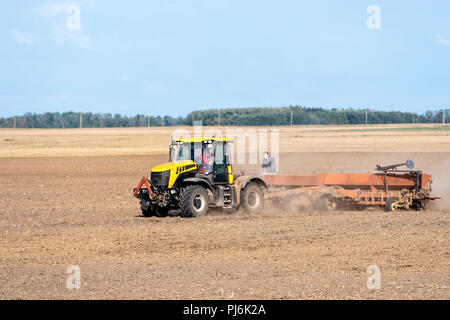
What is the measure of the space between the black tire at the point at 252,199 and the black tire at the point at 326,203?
1.69 m

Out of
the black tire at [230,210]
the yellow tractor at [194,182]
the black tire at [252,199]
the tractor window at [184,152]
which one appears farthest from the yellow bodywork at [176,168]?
the black tire at [230,210]

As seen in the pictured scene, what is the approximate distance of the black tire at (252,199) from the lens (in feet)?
63.5

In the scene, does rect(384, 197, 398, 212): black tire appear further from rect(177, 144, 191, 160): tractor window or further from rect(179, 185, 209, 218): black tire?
rect(177, 144, 191, 160): tractor window

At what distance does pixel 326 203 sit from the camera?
2017 centimetres

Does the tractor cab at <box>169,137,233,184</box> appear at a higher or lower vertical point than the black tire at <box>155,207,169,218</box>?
higher

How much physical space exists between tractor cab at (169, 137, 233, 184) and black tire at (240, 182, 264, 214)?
0.88 m

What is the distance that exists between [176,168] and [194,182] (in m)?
0.61

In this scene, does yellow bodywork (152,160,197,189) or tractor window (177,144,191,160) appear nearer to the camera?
yellow bodywork (152,160,197,189)

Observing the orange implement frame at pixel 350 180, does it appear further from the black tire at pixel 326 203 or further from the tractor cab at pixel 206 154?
the tractor cab at pixel 206 154

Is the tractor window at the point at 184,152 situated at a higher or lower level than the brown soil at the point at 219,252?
higher

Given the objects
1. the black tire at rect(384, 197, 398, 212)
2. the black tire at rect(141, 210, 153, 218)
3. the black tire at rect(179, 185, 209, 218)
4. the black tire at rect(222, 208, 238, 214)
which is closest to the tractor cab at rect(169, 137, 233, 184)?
the black tire at rect(179, 185, 209, 218)

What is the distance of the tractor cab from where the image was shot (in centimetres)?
1870

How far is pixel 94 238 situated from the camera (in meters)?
15.5
